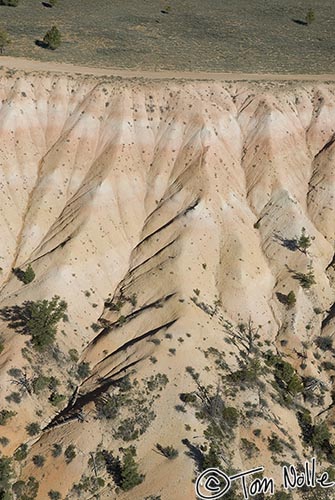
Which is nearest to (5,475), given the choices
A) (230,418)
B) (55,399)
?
(55,399)

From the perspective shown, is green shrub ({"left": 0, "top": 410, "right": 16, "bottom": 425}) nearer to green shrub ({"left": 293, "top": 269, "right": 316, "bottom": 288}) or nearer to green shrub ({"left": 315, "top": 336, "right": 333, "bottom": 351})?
green shrub ({"left": 315, "top": 336, "right": 333, "bottom": 351})

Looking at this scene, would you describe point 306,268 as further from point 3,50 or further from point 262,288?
point 3,50

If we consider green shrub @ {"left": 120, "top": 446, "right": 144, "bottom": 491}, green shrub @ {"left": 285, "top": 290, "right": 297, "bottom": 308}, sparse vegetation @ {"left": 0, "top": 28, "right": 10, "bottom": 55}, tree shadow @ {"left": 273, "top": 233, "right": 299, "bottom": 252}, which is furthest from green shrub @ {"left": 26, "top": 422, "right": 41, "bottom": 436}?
sparse vegetation @ {"left": 0, "top": 28, "right": 10, "bottom": 55}

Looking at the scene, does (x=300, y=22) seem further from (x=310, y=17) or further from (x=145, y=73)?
(x=145, y=73)

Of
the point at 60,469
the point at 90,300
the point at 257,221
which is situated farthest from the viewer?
the point at 257,221

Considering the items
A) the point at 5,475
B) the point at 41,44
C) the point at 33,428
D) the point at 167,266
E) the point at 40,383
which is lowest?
the point at 5,475

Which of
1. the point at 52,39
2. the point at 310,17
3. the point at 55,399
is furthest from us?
the point at 310,17

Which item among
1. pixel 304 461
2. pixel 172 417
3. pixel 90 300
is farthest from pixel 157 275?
pixel 304 461
